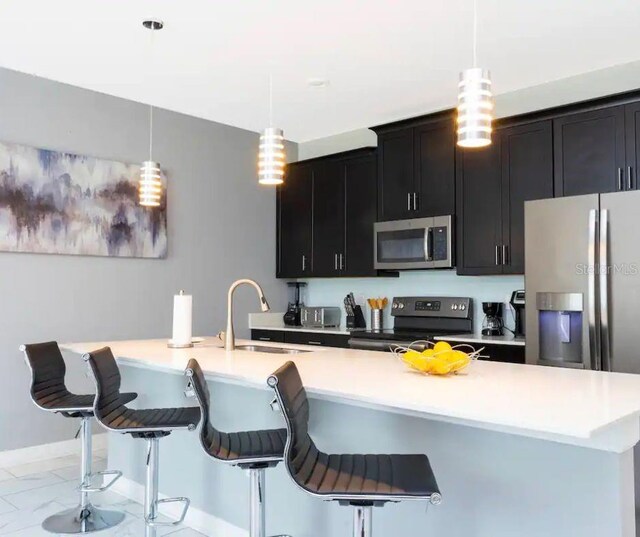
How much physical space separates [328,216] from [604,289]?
271 centimetres

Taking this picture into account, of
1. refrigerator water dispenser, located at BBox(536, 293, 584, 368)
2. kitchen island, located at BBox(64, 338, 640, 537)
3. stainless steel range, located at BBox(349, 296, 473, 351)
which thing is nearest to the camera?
kitchen island, located at BBox(64, 338, 640, 537)

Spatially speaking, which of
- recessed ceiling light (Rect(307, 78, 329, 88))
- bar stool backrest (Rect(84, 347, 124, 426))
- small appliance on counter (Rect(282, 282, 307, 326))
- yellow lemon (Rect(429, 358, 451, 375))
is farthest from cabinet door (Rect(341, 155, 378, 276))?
yellow lemon (Rect(429, 358, 451, 375))

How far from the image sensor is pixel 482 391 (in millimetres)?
1758

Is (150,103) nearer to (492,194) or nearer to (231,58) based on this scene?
(231,58)

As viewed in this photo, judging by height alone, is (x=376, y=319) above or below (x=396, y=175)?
below

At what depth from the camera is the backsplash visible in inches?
178

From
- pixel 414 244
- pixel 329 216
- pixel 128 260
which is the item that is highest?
pixel 329 216

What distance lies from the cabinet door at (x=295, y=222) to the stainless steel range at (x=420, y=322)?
1.02 metres

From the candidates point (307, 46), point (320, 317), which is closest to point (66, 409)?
point (307, 46)

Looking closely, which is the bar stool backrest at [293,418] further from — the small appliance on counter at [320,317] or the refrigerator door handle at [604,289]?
the small appliance on counter at [320,317]

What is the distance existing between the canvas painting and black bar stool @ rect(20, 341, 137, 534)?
1349mm

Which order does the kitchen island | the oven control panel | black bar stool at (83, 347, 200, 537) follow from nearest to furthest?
1. the kitchen island
2. black bar stool at (83, 347, 200, 537)
3. the oven control panel

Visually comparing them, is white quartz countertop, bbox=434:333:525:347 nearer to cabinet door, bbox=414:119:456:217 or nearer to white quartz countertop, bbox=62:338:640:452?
cabinet door, bbox=414:119:456:217

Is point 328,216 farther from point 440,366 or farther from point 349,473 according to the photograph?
point 349,473
